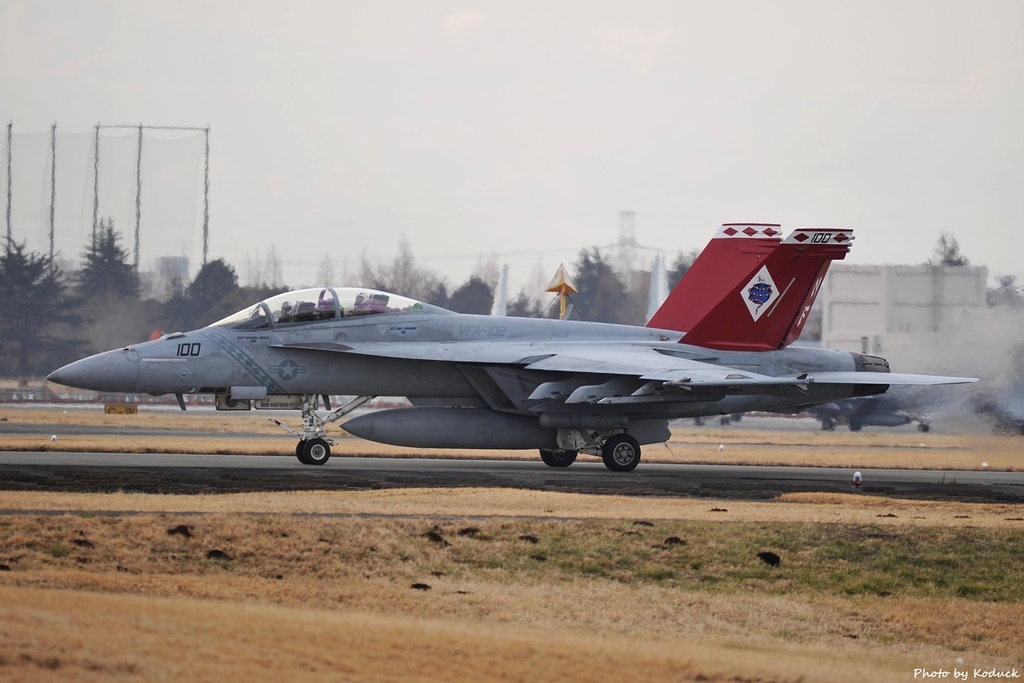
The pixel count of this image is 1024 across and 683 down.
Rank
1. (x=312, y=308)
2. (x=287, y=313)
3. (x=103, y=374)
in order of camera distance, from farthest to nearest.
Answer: (x=312, y=308)
(x=287, y=313)
(x=103, y=374)

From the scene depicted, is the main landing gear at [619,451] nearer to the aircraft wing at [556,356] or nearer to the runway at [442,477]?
the runway at [442,477]

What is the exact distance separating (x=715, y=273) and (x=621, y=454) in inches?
233

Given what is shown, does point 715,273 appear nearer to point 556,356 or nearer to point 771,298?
point 771,298

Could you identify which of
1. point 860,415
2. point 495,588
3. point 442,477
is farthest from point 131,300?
point 495,588

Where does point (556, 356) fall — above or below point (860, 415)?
above

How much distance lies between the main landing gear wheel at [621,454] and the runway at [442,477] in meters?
0.39

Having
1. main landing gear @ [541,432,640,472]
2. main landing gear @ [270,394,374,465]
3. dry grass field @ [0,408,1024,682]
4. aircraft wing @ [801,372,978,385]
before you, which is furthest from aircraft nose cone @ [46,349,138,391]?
aircraft wing @ [801,372,978,385]

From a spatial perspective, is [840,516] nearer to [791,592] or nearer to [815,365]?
[791,592]

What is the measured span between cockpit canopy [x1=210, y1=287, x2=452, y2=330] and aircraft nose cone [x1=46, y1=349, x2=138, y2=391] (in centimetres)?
189

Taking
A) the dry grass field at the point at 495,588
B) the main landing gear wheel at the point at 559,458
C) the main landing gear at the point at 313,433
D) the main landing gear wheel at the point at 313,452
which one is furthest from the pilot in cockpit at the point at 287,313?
the dry grass field at the point at 495,588

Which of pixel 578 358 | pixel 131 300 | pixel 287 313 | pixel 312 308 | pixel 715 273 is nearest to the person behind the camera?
pixel 578 358

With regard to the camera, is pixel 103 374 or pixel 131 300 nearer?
pixel 103 374

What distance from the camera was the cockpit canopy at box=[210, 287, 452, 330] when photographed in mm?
23797

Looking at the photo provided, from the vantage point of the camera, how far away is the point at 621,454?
24.1 meters
